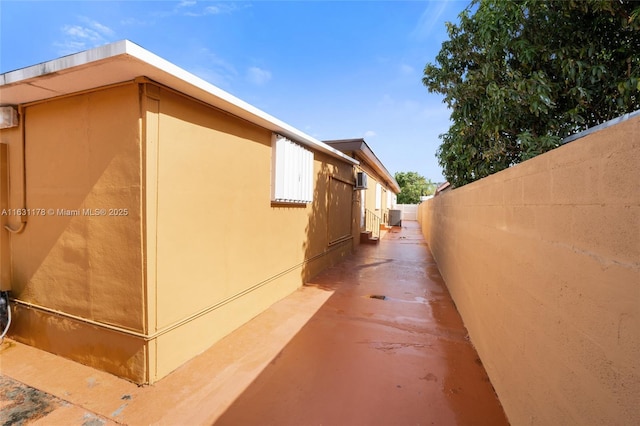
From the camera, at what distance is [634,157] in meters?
1.04

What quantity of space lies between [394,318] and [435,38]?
594 centimetres

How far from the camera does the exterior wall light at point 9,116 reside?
10.3 ft

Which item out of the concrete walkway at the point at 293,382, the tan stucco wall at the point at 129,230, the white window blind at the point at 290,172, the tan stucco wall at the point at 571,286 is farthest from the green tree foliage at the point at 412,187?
the tan stucco wall at the point at 571,286

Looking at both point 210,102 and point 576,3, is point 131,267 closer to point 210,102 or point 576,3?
point 210,102

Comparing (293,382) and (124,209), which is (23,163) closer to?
(124,209)

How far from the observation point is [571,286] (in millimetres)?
1388

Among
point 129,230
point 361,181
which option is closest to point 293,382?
point 129,230

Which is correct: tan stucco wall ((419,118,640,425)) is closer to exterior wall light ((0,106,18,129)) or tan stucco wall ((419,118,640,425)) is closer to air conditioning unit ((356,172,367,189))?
exterior wall light ((0,106,18,129))

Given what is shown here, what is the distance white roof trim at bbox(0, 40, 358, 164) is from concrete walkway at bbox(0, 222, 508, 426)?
279cm

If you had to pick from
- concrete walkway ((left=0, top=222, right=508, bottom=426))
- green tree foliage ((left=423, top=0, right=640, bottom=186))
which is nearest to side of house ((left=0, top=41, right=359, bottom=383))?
concrete walkway ((left=0, top=222, right=508, bottom=426))

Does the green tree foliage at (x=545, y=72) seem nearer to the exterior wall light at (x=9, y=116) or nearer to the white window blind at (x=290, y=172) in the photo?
the white window blind at (x=290, y=172)

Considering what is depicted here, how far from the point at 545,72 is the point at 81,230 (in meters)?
6.65

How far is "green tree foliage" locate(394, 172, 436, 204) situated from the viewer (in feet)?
123

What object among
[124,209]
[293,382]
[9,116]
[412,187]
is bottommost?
[293,382]
